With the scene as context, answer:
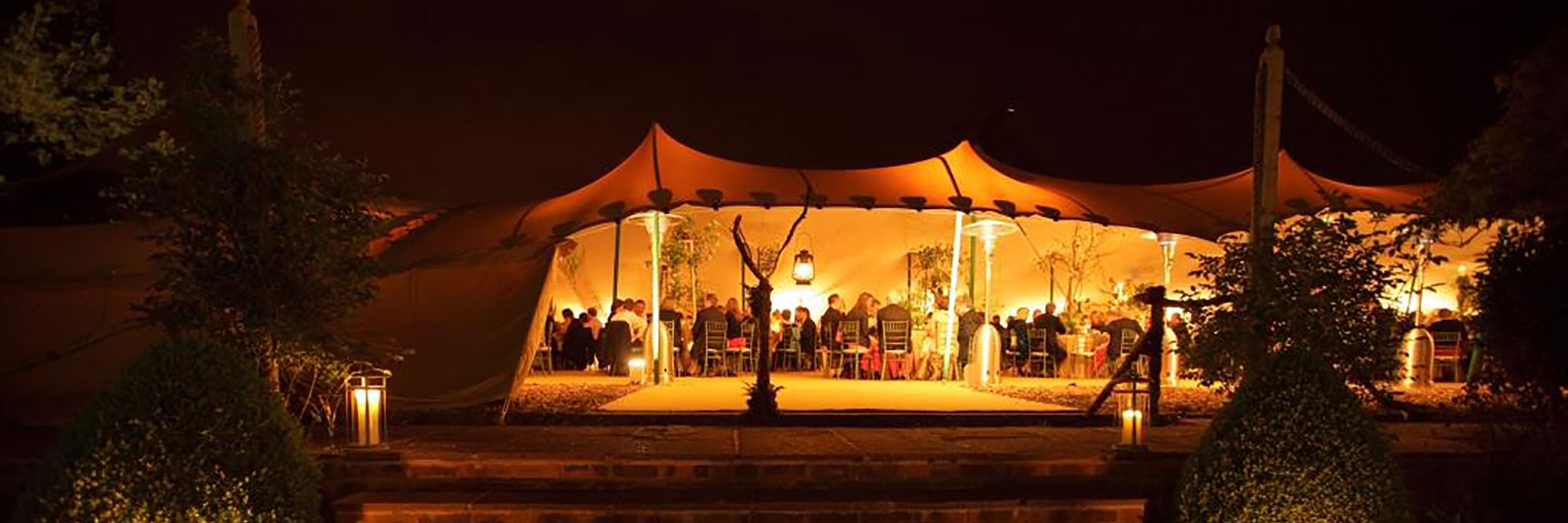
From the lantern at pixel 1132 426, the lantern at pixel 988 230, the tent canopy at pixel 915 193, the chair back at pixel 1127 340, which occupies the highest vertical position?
the tent canopy at pixel 915 193

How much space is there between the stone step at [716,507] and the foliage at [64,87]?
3.74 metres

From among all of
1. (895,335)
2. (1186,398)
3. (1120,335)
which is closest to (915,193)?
(895,335)

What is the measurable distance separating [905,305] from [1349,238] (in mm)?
7913

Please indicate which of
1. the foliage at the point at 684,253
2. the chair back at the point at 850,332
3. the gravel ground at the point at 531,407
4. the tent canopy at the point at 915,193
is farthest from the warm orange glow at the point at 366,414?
the foliage at the point at 684,253

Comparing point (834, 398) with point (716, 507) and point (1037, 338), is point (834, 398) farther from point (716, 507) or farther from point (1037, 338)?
point (1037, 338)

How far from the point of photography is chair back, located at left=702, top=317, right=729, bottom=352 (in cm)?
1179

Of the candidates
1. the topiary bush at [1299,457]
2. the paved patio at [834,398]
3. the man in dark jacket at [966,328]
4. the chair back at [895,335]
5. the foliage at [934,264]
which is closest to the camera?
the topiary bush at [1299,457]

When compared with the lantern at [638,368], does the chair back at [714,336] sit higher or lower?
higher

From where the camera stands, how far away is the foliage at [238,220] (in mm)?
4918

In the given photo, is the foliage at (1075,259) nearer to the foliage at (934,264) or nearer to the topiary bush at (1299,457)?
the foliage at (934,264)

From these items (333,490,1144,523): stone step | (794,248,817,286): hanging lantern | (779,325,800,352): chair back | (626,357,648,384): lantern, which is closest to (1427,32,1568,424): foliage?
(333,490,1144,523): stone step

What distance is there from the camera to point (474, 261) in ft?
27.2

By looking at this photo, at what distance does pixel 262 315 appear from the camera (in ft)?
16.4

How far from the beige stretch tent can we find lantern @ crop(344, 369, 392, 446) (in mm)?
1034
